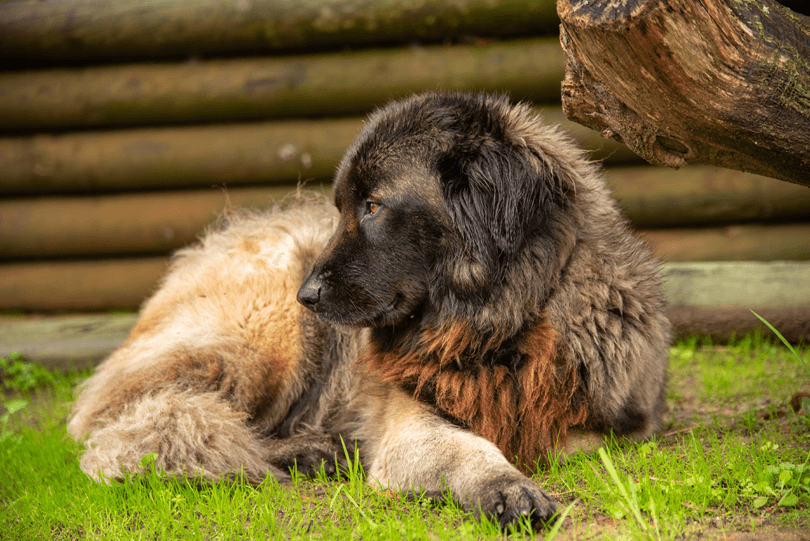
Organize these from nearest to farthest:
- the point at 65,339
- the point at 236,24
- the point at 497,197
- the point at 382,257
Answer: the point at 497,197 < the point at 382,257 < the point at 236,24 < the point at 65,339

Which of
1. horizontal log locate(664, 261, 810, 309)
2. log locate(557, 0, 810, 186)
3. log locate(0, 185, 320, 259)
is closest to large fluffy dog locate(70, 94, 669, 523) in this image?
log locate(557, 0, 810, 186)

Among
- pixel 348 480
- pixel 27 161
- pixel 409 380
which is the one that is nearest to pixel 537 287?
pixel 409 380

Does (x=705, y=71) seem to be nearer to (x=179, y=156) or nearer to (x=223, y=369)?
(x=223, y=369)

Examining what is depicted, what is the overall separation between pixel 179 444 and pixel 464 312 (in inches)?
53.7

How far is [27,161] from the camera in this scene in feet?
17.0

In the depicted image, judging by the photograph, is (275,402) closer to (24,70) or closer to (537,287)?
(537,287)

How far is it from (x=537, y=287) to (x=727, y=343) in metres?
2.95

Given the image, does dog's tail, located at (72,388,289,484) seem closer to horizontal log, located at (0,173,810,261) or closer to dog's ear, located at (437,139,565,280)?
dog's ear, located at (437,139,565,280)

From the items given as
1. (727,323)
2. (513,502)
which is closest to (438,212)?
(513,502)

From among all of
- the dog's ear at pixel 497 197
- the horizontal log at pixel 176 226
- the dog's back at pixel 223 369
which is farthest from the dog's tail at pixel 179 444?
the horizontal log at pixel 176 226

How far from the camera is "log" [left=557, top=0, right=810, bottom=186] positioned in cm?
179

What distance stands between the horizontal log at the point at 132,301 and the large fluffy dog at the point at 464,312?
193 cm

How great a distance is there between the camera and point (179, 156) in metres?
5.07

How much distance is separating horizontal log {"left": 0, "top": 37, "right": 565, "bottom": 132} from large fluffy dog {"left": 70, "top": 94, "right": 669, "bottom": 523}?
212 centimetres
